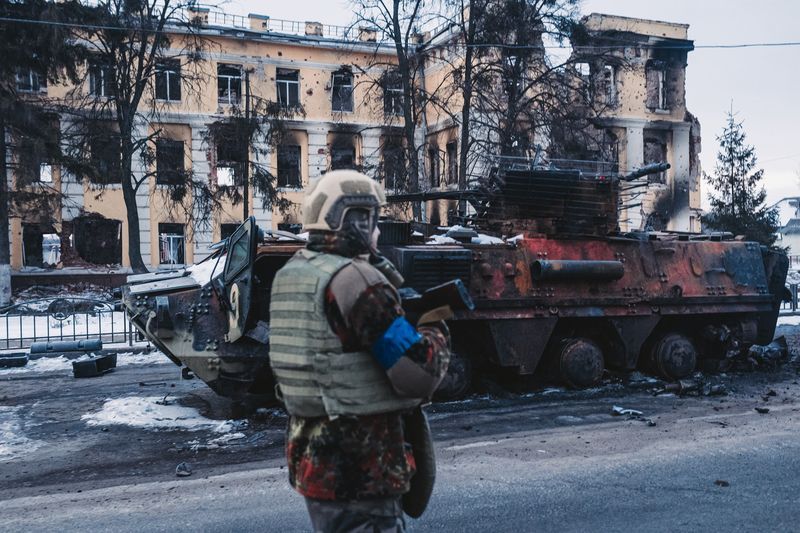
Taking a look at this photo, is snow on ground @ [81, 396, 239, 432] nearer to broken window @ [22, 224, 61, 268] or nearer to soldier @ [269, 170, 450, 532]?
soldier @ [269, 170, 450, 532]

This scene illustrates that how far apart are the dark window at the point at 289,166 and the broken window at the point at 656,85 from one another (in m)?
15.9

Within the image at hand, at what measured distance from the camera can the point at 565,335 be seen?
33.3 ft

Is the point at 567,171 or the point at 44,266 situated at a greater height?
the point at 567,171

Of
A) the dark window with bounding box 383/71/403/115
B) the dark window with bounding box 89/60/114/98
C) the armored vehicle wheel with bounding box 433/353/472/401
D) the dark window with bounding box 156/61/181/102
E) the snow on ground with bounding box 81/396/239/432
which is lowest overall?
the snow on ground with bounding box 81/396/239/432

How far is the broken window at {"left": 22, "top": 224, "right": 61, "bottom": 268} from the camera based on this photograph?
29844 mm

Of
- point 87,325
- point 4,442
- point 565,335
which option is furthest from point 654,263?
point 87,325

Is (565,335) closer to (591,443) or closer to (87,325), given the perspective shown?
(591,443)

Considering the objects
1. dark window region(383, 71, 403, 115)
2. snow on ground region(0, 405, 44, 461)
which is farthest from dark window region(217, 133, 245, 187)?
snow on ground region(0, 405, 44, 461)

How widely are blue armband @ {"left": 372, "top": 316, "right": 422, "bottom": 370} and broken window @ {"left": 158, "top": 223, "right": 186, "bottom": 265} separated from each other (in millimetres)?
30086

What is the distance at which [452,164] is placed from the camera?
3006 centimetres

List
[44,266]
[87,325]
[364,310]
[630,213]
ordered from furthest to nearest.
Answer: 1. [630,213]
2. [44,266]
3. [87,325]
4. [364,310]

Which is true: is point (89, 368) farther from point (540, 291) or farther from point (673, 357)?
point (673, 357)

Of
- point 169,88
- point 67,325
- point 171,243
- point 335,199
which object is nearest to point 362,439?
point 335,199

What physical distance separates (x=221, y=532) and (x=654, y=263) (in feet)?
23.8
